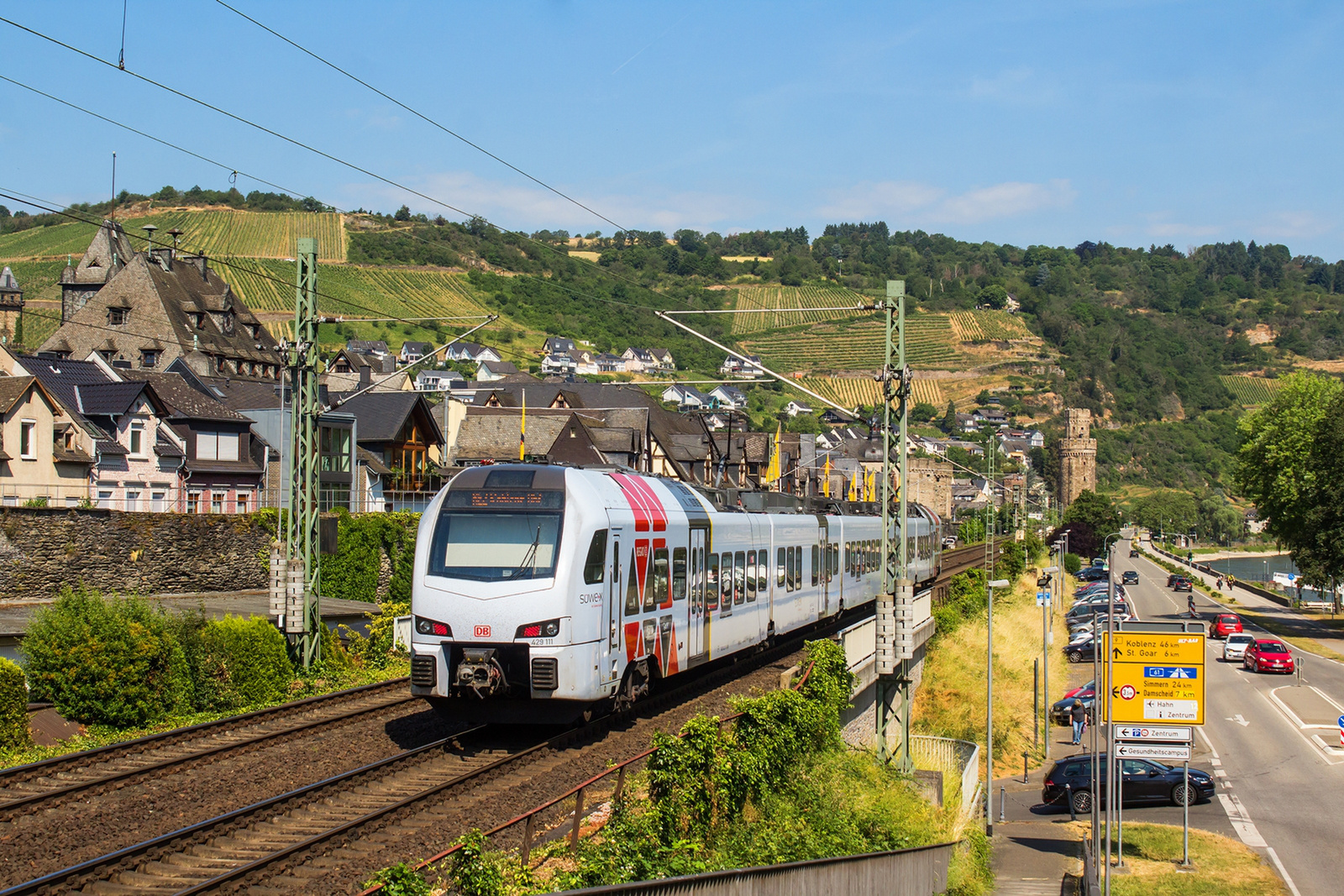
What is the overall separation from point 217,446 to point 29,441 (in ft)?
27.8

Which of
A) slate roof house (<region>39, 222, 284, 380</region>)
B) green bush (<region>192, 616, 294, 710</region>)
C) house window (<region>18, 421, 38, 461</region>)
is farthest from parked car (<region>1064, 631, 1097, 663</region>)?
slate roof house (<region>39, 222, 284, 380</region>)

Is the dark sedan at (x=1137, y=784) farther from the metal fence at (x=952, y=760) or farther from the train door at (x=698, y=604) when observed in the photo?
the train door at (x=698, y=604)

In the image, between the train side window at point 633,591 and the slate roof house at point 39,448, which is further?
the slate roof house at point 39,448

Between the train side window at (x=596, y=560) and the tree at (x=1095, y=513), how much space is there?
12414 centimetres

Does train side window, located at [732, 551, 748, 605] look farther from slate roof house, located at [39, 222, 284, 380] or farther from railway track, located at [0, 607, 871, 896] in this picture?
slate roof house, located at [39, 222, 284, 380]

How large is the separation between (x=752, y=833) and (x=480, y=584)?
14.8 feet

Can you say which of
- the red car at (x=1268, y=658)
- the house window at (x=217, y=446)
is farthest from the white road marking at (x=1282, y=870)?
the house window at (x=217, y=446)

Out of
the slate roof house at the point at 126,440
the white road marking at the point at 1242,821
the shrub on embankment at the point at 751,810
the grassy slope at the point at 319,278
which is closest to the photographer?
the shrub on embankment at the point at 751,810

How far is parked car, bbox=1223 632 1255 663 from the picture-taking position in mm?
58469

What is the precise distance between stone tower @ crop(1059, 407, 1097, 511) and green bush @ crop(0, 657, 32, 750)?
6228 inches

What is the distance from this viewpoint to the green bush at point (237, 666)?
19156 mm

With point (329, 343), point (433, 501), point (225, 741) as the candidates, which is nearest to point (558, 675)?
point (433, 501)

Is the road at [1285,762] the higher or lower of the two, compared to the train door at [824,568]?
lower

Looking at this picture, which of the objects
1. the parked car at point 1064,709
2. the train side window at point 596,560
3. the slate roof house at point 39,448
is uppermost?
the slate roof house at point 39,448
